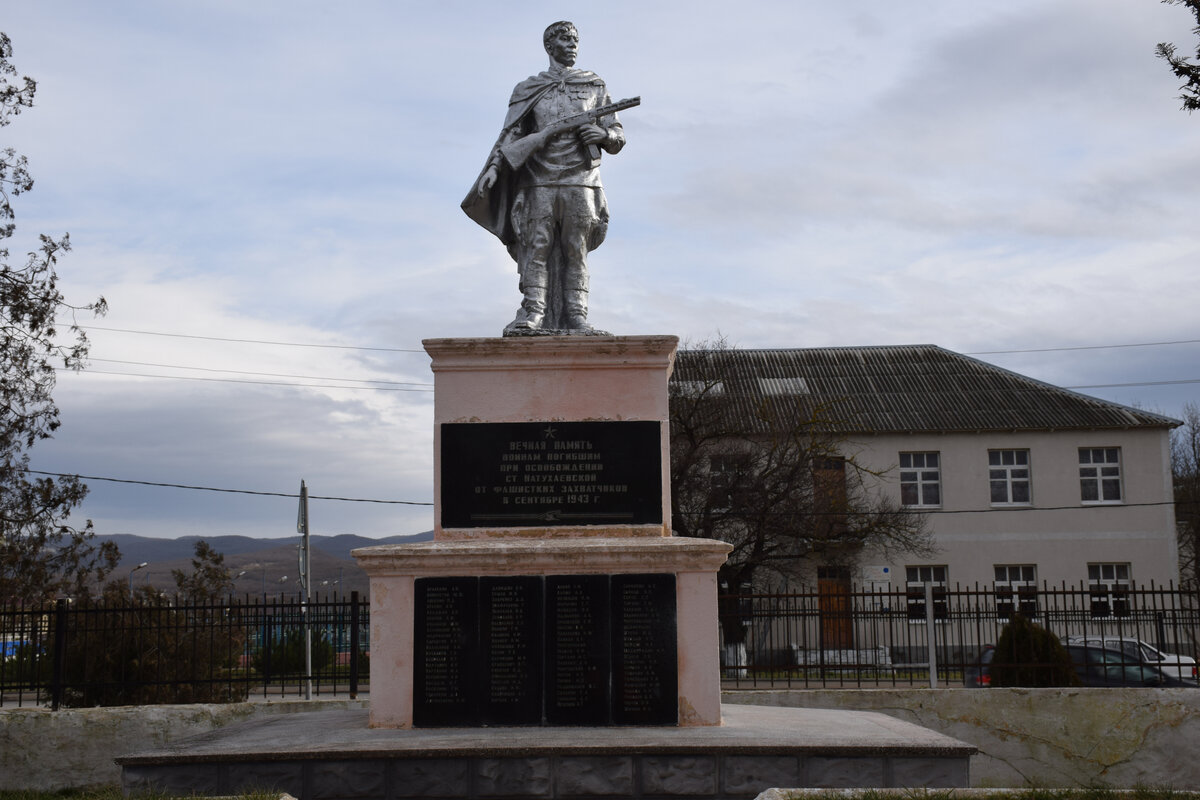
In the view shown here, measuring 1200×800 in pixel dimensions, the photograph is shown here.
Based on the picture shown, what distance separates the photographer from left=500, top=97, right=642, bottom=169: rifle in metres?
8.84

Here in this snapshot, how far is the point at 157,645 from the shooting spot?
469 inches

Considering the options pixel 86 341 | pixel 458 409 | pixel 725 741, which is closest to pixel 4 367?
pixel 86 341

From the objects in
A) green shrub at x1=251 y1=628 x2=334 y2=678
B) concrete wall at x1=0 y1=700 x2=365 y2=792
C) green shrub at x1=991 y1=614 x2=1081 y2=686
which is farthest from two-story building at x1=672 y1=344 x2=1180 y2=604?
concrete wall at x1=0 y1=700 x2=365 y2=792

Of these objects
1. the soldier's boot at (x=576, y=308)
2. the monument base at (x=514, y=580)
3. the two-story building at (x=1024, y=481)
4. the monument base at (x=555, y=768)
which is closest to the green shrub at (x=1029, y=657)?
the monument base at (x=514, y=580)

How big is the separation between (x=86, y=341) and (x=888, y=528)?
21.3 m

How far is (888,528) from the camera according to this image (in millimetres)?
31328

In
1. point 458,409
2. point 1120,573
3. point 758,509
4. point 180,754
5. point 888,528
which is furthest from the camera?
point 1120,573

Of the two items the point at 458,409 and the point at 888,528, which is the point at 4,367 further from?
the point at 888,528

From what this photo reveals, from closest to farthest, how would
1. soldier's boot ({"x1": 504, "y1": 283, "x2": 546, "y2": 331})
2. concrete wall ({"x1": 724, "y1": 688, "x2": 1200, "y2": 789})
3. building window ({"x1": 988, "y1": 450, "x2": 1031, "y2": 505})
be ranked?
soldier's boot ({"x1": 504, "y1": 283, "x2": 546, "y2": 331}) → concrete wall ({"x1": 724, "y1": 688, "x2": 1200, "y2": 789}) → building window ({"x1": 988, "y1": 450, "x2": 1031, "y2": 505})

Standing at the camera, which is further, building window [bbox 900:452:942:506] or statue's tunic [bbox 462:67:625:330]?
building window [bbox 900:452:942:506]

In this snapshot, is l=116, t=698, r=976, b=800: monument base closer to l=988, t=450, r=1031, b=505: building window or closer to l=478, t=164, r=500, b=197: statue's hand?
l=478, t=164, r=500, b=197: statue's hand

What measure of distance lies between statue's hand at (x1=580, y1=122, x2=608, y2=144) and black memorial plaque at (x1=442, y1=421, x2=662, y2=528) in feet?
7.53

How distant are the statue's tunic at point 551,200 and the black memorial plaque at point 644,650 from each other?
225 cm

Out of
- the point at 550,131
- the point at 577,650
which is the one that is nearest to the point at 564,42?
the point at 550,131
